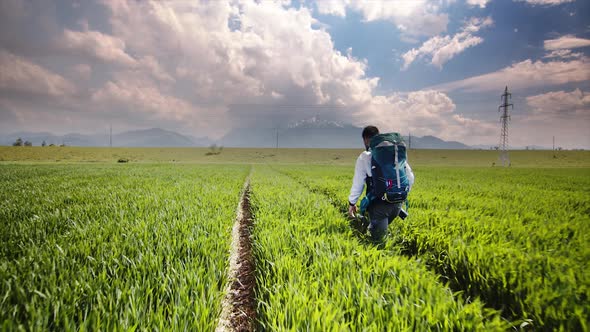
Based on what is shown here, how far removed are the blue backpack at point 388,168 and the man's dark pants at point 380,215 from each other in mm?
153

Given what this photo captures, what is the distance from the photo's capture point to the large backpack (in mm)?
4145

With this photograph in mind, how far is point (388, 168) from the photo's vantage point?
13.7ft

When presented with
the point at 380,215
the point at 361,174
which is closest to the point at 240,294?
the point at 380,215

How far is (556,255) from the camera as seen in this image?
11.4ft

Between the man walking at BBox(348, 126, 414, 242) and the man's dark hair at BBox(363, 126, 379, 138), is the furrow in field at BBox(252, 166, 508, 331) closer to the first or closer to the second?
the man walking at BBox(348, 126, 414, 242)

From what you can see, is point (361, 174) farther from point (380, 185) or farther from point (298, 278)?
point (298, 278)

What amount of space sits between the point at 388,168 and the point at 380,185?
1.21 feet

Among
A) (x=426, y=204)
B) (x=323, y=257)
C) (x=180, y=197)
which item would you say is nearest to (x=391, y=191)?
(x=323, y=257)

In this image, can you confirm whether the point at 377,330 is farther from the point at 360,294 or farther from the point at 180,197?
the point at 180,197

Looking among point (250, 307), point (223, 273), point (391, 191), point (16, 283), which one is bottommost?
point (250, 307)

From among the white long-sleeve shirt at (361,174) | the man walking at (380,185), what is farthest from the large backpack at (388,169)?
the white long-sleeve shirt at (361,174)

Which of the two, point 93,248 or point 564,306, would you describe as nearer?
point 564,306

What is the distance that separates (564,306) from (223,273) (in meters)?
3.87

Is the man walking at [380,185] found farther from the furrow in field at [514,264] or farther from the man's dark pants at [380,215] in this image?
the furrow in field at [514,264]
